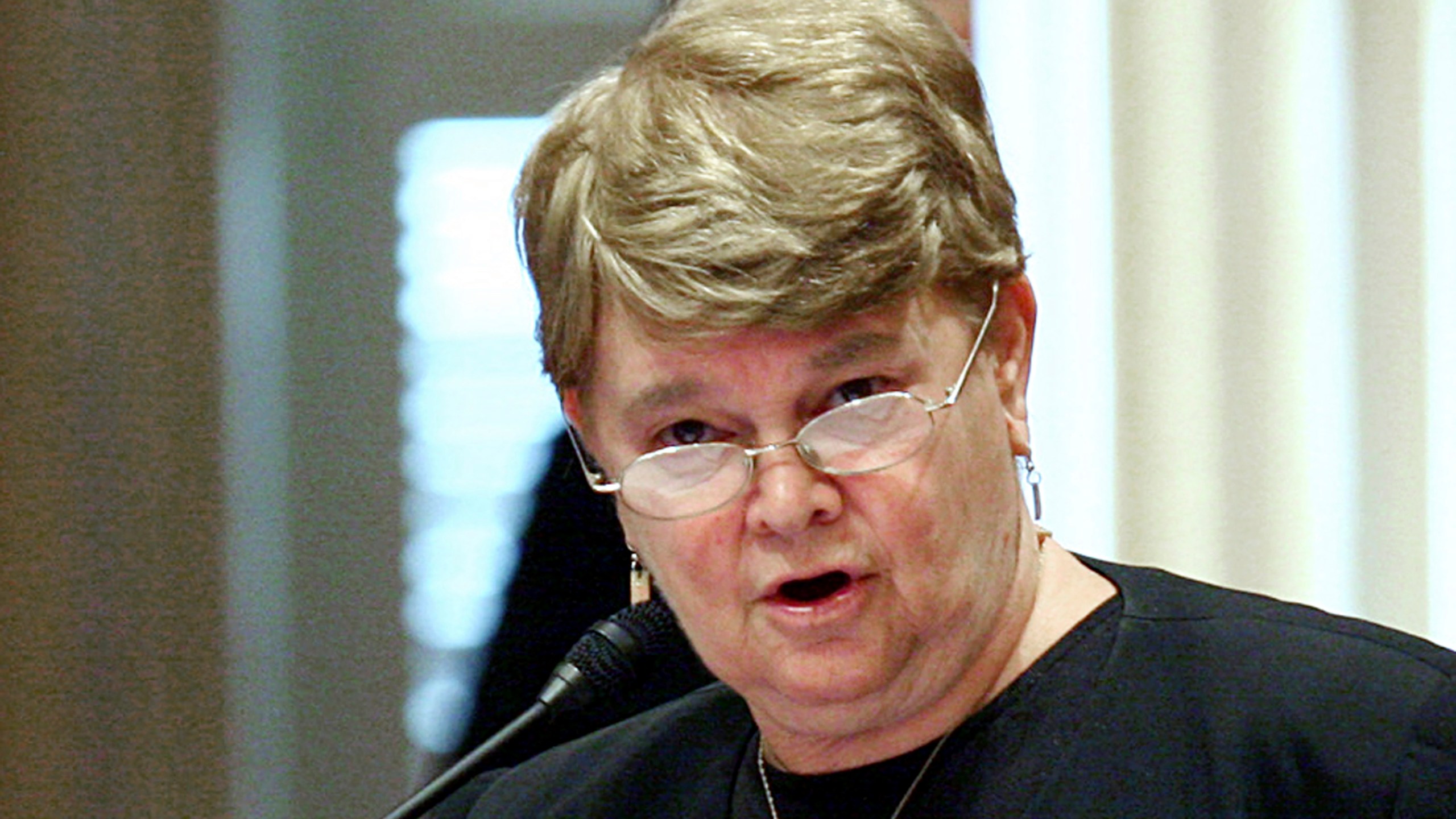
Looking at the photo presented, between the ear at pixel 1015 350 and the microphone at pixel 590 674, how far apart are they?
336mm

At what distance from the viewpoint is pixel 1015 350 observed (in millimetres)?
1427

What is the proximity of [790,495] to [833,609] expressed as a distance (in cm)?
9

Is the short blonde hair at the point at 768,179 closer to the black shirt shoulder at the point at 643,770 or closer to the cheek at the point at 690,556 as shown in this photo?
the cheek at the point at 690,556

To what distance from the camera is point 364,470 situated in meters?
2.43

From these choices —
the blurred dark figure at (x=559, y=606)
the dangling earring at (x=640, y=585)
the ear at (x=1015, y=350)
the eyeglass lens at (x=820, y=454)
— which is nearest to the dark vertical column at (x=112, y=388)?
the blurred dark figure at (x=559, y=606)

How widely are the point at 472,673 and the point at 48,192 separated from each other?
868mm

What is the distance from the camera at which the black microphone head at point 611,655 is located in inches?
58.4

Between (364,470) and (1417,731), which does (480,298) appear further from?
(1417,731)

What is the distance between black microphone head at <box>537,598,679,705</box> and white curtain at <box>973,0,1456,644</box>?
2.49ft

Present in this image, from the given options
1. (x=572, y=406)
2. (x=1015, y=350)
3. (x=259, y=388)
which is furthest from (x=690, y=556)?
(x=259, y=388)

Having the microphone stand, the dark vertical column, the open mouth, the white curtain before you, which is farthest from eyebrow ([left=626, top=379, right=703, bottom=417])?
the dark vertical column

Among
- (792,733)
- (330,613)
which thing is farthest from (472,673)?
(792,733)

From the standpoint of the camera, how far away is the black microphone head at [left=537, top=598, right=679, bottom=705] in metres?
1.48

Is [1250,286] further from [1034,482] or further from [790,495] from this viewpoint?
[790,495]
